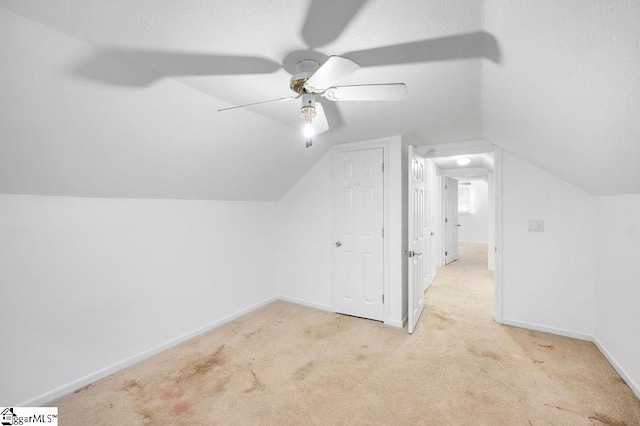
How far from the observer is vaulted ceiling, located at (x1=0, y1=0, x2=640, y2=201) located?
106 cm

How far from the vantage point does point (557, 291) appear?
2.73m

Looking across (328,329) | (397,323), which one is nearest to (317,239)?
(328,329)

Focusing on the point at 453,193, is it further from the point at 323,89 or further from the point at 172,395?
the point at 172,395

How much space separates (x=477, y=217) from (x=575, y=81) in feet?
31.2

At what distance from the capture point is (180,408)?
179 cm

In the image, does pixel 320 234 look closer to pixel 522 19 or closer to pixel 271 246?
pixel 271 246

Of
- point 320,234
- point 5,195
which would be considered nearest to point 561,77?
point 320,234

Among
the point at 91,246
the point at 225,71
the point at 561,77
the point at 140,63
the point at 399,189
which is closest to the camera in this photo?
the point at 561,77

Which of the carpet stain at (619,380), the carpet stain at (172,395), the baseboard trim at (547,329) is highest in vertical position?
the baseboard trim at (547,329)

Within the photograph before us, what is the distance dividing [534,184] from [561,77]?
2135 mm

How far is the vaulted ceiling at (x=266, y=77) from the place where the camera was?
3.49 feet

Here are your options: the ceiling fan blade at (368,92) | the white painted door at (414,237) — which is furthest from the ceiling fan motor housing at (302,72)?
the white painted door at (414,237)

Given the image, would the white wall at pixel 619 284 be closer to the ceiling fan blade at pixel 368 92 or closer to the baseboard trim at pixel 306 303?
the ceiling fan blade at pixel 368 92

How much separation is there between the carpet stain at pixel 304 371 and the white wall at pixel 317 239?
117 centimetres
